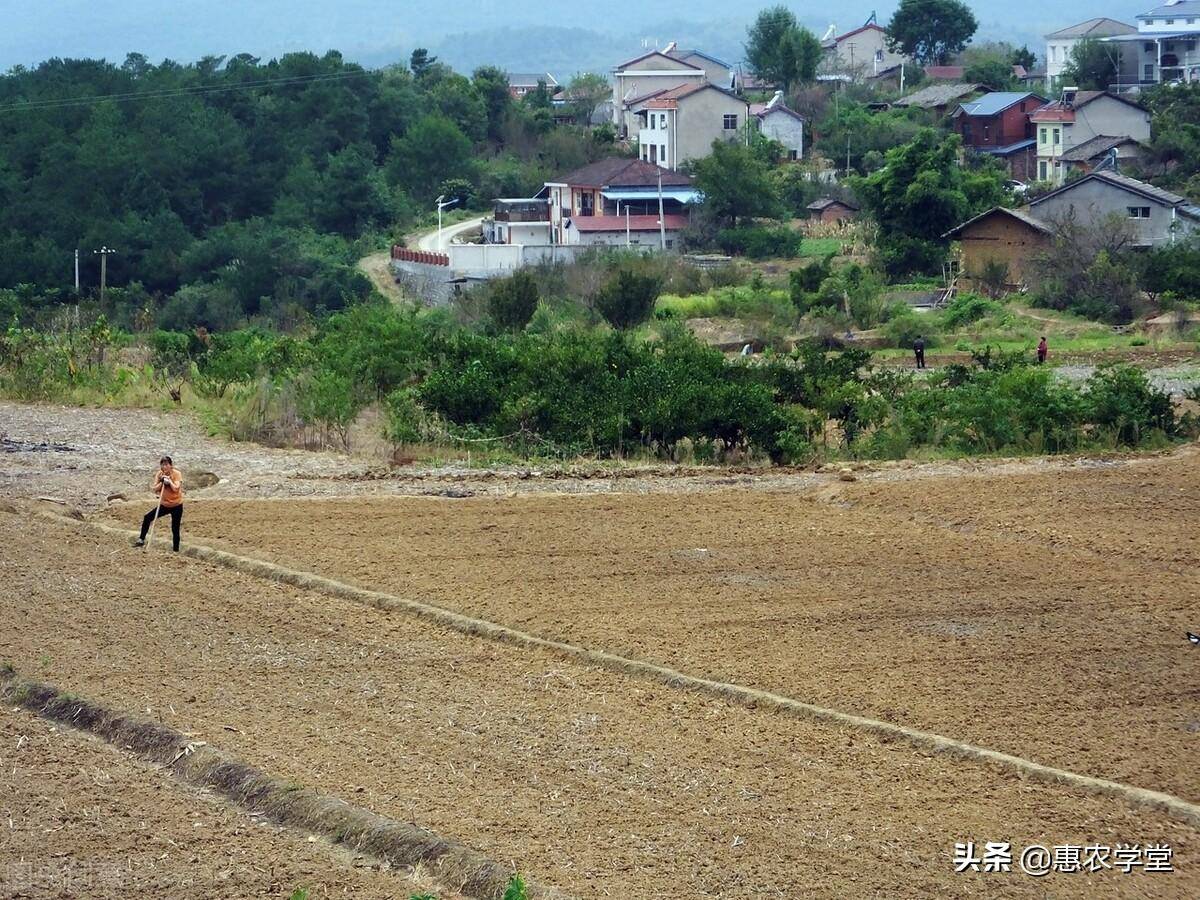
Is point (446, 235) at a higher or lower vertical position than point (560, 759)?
higher

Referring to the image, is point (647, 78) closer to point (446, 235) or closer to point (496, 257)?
point (446, 235)

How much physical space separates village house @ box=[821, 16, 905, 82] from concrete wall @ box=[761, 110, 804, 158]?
29.8 metres

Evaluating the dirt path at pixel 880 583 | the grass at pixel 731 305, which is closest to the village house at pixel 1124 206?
the grass at pixel 731 305

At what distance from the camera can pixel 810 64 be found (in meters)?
90.2

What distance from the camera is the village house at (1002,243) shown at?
46.3 m

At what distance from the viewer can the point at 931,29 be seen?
10575 cm

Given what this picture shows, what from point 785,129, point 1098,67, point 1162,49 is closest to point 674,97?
point 785,129

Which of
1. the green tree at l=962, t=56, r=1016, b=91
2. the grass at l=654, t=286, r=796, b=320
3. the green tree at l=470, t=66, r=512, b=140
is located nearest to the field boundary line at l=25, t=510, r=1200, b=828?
the grass at l=654, t=286, r=796, b=320

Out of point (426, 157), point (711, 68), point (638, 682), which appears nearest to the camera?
point (638, 682)

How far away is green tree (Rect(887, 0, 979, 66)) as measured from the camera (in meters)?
105

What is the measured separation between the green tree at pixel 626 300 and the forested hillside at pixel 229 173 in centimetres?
1241

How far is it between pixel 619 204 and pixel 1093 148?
62.5 ft

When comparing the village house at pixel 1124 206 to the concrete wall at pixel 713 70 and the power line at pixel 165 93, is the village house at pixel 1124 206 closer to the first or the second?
the power line at pixel 165 93

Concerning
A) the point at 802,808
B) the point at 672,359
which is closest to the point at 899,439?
the point at 672,359
